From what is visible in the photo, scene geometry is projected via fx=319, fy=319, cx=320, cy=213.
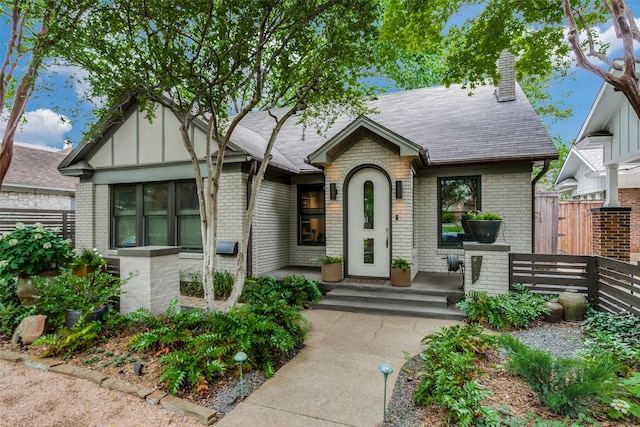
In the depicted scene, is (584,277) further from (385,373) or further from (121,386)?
(121,386)

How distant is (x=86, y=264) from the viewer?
5.70 meters

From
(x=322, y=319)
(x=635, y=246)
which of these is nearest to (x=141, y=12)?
(x=322, y=319)

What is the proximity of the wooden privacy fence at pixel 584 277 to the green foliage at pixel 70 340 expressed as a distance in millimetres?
6730

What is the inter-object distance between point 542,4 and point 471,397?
315 inches

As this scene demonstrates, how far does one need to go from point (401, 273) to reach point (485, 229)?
1.75 meters

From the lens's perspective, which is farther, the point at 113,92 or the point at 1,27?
the point at 1,27

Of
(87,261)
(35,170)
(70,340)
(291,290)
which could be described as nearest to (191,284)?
(87,261)

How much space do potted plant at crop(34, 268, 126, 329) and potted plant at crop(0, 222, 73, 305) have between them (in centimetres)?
39

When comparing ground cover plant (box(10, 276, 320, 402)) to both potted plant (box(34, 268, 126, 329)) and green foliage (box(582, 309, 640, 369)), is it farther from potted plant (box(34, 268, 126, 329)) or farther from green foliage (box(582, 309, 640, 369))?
green foliage (box(582, 309, 640, 369))

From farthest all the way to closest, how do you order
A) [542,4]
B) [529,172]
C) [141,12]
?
[529,172], [542,4], [141,12]

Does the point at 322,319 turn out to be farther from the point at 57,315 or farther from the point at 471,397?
the point at 57,315

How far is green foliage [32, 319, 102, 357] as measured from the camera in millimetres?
3994

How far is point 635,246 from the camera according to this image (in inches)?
481

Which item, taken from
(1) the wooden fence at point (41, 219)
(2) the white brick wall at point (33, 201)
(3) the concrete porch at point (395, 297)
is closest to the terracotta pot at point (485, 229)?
(3) the concrete porch at point (395, 297)
